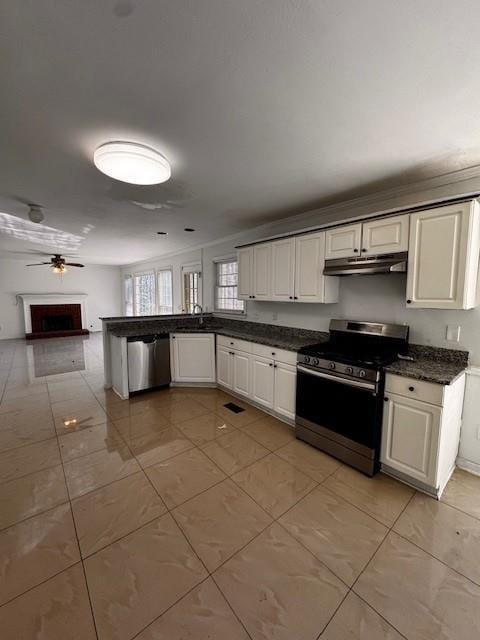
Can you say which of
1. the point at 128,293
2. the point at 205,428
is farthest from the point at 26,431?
the point at 128,293

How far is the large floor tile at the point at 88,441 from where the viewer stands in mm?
2453

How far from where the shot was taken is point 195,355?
13.0 ft

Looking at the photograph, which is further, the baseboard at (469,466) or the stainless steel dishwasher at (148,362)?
the stainless steel dishwasher at (148,362)

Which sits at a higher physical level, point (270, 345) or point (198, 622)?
point (270, 345)

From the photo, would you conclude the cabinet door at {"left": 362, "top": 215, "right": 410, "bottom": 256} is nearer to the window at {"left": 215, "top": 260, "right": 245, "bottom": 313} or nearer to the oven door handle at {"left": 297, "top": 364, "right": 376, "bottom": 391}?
the oven door handle at {"left": 297, "top": 364, "right": 376, "bottom": 391}

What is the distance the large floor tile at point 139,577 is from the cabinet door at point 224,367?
6.93ft

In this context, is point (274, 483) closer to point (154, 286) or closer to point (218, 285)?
point (218, 285)

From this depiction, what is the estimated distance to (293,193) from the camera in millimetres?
2758

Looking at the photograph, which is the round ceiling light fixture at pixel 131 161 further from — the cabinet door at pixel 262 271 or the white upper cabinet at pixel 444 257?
the white upper cabinet at pixel 444 257

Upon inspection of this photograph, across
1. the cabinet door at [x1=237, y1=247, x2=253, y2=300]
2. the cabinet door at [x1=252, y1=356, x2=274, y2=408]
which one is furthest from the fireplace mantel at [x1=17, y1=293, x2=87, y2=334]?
the cabinet door at [x1=252, y1=356, x2=274, y2=408]

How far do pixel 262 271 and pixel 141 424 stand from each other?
2.36 metres

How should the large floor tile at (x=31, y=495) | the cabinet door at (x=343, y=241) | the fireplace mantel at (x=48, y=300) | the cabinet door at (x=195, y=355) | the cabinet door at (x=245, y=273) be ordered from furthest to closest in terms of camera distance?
1. the fireplace mantel at (x=48, y=300)
2. the cabinet door at (x=195, y=355)
3. the cabinet door at (x=245, y=273)
4. the cabinet door at (x=343, y=241)
5. the large floor tile at (x=31, y=495)

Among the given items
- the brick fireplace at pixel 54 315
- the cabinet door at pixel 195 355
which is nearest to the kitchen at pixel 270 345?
the cabinet door at pixel 195 355

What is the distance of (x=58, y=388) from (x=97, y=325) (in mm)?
5841
